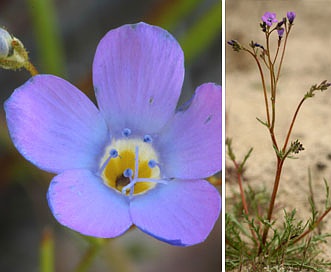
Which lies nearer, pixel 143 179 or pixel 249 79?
pixel 143 179

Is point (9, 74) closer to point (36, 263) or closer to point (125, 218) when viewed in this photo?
point (36, 263)

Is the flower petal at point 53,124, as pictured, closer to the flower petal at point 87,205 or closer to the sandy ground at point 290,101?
the flower petal at point 87,205

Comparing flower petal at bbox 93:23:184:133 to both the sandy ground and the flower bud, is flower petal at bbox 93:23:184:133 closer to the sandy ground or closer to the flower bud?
the flower bud

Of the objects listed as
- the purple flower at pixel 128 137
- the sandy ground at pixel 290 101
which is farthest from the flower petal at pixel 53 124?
the sandy ground at pixel 290 101

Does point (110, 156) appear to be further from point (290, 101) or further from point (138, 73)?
point (290, 101)

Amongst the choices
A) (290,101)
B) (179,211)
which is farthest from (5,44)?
(290,101)

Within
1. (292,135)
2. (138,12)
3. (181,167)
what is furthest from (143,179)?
(138,12)

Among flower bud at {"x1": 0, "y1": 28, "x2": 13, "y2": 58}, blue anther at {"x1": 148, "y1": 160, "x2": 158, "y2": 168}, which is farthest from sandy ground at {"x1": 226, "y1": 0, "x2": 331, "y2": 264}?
flower bud at {"x1": 0, "y1": 28, "x2": 13, "y2": 58}
